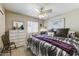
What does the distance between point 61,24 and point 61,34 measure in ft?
0.58

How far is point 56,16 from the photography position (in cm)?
142

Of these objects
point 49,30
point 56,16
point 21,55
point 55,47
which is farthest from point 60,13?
point 21,55

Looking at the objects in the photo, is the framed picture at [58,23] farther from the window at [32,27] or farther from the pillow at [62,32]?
the window at [32,27]

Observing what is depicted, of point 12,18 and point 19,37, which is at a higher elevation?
point 12,18

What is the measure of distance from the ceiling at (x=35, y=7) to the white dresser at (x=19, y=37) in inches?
14.1

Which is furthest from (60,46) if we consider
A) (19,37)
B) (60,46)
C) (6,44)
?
(6,44)

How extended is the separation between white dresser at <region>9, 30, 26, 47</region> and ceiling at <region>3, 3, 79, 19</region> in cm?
36

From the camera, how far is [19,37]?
58.4 inches

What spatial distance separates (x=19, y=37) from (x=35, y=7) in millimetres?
605

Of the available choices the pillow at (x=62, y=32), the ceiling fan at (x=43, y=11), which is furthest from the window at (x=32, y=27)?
the pillow at (x=62, y=32)

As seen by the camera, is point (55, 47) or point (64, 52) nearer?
point (64, 52)

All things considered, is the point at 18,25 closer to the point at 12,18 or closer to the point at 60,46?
the point at 12,18

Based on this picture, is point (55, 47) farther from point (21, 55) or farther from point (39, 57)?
point (21, 55)

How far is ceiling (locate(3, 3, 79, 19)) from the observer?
1.29 m
